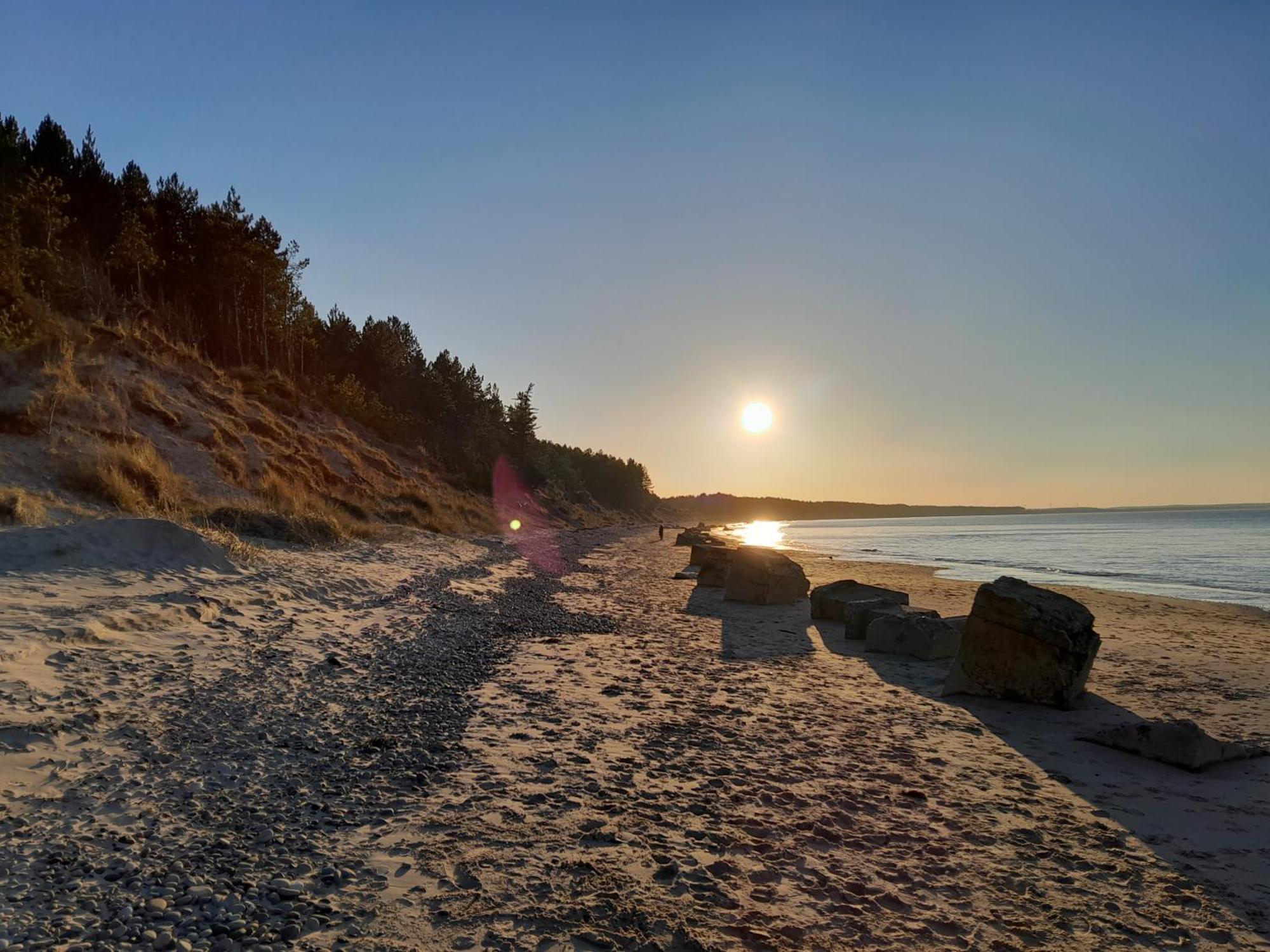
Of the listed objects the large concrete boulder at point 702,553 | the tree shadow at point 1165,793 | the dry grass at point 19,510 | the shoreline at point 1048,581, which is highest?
the dry grass at point 19,510

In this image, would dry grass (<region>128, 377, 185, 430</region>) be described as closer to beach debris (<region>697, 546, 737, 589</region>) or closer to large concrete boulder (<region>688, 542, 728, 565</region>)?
beach debris (<region>697, 546, 737, 589</region>)

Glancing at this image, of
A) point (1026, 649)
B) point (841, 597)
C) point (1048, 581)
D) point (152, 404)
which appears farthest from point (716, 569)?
point (152, 404)

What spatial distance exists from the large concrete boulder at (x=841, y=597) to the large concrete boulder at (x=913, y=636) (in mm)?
2152

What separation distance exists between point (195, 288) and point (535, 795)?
43.6 metres

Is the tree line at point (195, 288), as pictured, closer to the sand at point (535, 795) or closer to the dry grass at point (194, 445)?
the dry grass at point (194, 445)

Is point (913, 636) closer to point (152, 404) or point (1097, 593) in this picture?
point (1097, 593)

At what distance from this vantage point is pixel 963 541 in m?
62.6

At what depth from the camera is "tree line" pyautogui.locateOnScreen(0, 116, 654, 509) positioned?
26672 millimetres

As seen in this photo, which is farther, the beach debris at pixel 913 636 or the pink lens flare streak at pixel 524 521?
the pink lens flare streak at pixel 524 521

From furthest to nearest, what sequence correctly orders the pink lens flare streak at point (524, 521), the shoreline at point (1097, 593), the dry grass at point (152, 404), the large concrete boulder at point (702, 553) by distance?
the pink lens flare streak at point (524, 521)
the large concrete boulder at point (702, 553)
the dry grass at point (152, 404)
the shoreline at point (1097, 593)

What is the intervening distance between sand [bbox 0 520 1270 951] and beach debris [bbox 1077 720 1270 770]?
151 millimetres

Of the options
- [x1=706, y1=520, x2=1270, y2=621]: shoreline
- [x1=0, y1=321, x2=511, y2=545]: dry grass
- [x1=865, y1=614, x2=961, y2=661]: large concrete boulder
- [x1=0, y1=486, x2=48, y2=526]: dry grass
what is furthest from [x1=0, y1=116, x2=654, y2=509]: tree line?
[x1=706, y1=520, x2=1270, y2=621]: shoreline

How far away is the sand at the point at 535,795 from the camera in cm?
375

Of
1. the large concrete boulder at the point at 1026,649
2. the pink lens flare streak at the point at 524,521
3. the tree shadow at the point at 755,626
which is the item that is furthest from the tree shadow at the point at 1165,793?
the pink lens flare streak at the point at 524,521
